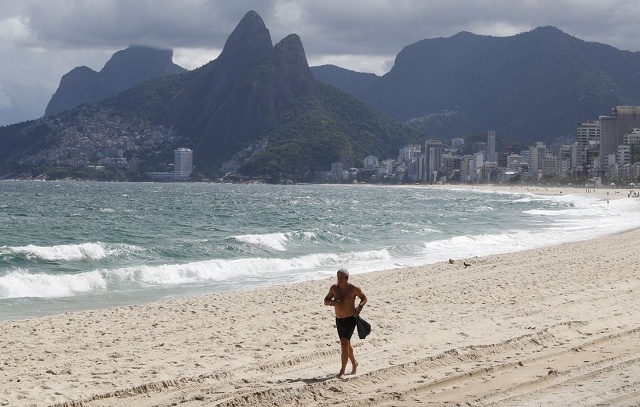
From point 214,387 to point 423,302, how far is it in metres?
6.93

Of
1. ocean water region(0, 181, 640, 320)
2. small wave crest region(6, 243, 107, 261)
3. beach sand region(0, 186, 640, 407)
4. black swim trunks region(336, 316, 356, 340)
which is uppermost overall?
black swim trunks region(336, 316, 356, 340)

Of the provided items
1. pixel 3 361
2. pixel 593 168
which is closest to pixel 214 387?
pixel 3 361

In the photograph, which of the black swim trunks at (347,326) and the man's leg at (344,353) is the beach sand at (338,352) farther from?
the black swim trunks at (347,326)

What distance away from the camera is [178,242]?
32.2m

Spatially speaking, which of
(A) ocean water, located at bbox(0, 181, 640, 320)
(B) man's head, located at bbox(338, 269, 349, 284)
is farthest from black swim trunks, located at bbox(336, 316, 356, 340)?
(A) ocean water, located at bbox(0, 181, 640, 320)

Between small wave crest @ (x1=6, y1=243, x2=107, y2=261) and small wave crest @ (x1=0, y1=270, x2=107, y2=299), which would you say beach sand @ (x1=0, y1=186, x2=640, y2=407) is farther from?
small wave crest @ (x1=6, y1=243, x2=107, y2=261)

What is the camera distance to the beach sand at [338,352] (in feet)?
28.3

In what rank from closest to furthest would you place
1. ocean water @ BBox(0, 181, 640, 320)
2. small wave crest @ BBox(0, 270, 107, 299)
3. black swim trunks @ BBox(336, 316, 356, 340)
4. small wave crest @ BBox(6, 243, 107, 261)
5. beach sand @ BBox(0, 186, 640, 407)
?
1. beach sand @ BBox(0, 186, 640, 407)
2. black swim trunks @ BBox(336, 316, 356, 340)
3. small wave crest @ BBox(0, 270, 107, 299)
4. ocean water @ BBox(0, 181, 640, 320)
5. small wave crest @ BBox(6, 243, 107, 261)

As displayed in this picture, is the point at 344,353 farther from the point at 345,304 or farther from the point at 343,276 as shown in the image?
the point at 343,276

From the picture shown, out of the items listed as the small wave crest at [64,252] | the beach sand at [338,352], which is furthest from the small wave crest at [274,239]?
the beach sand at [338,352]

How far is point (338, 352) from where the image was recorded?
35.1ft

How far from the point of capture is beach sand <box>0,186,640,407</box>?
28.3 feet

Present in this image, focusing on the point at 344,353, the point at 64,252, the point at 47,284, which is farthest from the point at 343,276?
the point at 64,252

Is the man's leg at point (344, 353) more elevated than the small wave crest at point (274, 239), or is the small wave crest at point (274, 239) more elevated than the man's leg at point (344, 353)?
the man's leg at point (344, 353)
